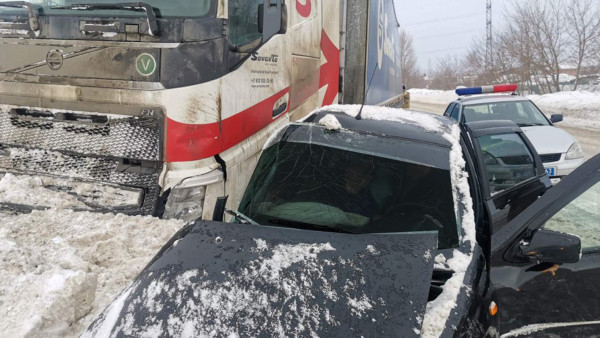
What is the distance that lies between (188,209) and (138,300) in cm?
197

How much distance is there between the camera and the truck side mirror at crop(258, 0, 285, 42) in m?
4.25

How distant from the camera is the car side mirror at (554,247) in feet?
6.99

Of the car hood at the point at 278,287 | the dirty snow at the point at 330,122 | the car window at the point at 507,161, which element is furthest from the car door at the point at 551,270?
the car window at the point at 507,161

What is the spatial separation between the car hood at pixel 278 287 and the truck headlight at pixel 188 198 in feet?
5.02

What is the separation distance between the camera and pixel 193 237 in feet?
7.76

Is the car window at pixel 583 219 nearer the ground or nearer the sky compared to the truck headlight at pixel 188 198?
nearer the sky

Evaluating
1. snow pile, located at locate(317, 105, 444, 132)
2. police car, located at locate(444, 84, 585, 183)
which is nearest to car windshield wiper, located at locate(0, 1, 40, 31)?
snow pile, located at locate(317, 105, 444, 132)

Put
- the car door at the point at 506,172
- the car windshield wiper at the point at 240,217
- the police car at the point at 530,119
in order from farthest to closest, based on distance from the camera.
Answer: the police car at the point at 530,119 → the car door at the point at 506,172 → the car windshield wiper at the point at 240,217

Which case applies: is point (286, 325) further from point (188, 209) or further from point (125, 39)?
point (125, 39)

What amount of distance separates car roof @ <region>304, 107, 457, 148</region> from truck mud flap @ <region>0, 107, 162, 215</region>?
1.51 meters

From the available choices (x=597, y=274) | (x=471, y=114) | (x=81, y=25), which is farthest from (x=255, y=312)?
(x=471, y=114)

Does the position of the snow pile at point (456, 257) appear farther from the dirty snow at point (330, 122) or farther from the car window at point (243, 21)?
the car window at point (243, 21)

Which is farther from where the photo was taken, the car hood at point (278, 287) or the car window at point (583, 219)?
the car window at point (583, 219)

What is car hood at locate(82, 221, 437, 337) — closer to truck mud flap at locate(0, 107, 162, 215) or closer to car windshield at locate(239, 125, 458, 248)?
car windshield at locate(239, 125, 458, 248)
